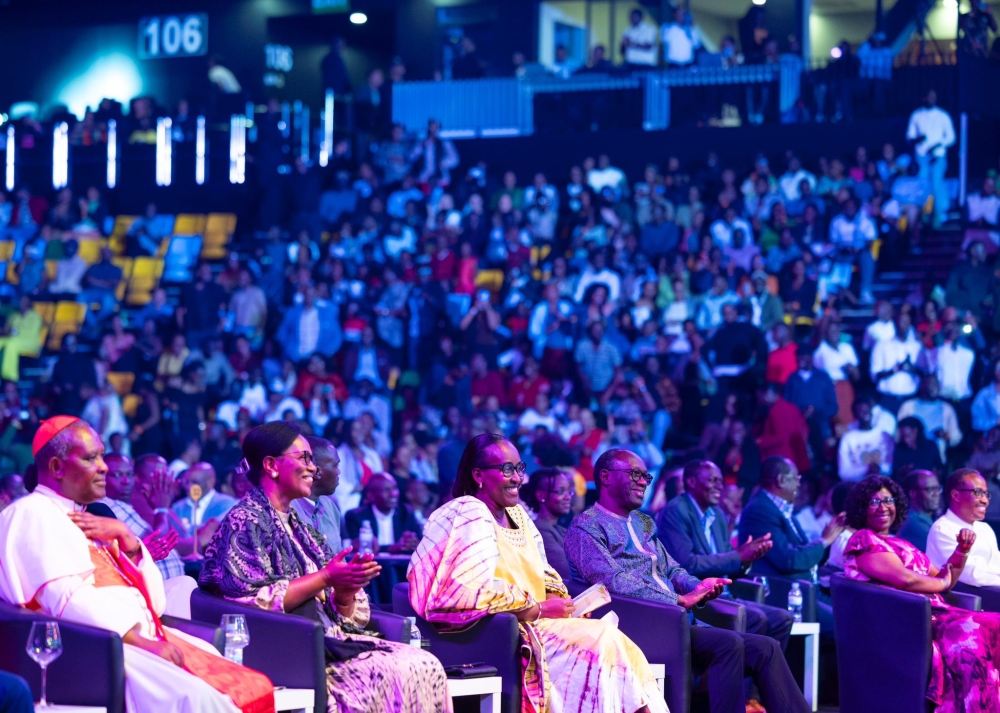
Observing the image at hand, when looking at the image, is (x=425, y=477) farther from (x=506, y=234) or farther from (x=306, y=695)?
(x=306, y=695)

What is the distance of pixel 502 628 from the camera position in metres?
5.83

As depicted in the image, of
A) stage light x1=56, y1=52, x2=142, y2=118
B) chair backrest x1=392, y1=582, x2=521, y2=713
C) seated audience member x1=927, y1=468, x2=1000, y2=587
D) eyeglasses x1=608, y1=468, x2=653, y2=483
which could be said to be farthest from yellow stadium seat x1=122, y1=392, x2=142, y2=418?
stage light x1=56, y1=52, x2=142, y2=118

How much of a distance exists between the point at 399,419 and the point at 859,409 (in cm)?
422

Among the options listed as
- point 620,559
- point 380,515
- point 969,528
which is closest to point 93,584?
point 620,559

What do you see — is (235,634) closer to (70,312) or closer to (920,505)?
(920,505)

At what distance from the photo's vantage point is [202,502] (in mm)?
9633

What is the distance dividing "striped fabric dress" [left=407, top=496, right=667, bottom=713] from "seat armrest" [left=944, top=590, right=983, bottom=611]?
65.5 inches

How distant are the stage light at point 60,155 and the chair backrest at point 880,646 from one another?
15.9 metres

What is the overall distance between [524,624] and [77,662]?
1840 millimetres

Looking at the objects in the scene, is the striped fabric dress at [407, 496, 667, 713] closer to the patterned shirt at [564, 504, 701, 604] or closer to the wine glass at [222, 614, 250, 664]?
the patterned shirt at [564, 504, 701, 604]

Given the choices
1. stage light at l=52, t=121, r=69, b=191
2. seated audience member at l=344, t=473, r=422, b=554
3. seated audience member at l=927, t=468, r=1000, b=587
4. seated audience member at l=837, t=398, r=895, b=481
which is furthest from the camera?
stage light at l=52, t=121, r=69, b=191

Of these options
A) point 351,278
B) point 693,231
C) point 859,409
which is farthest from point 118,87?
point 859,409

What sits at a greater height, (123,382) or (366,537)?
(123,382)

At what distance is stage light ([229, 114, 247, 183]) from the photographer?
2017 centimetres
